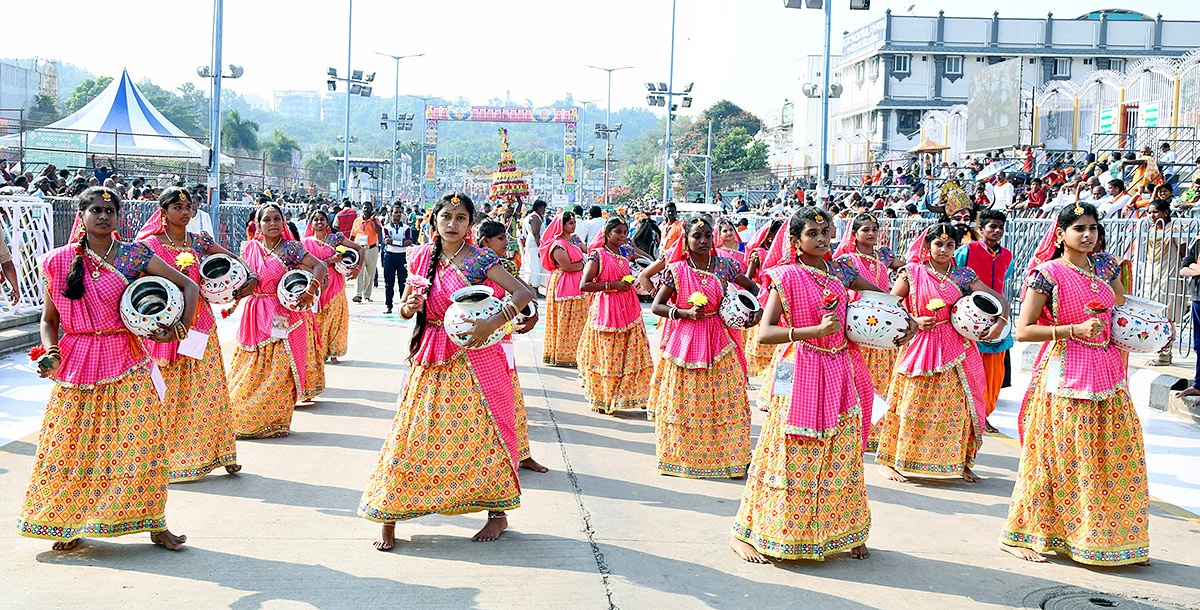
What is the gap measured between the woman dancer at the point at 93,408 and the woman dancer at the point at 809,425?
119 inches

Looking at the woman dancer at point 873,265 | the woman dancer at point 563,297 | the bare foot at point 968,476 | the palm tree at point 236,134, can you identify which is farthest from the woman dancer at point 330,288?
the palm tree at point 236,134

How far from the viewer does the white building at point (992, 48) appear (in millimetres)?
53906

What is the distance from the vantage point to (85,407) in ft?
17.5

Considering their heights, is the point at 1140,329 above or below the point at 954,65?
below

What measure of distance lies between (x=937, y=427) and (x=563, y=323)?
235 inches

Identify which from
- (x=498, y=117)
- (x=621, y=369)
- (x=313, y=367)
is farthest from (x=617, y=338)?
(x=498, y=117)

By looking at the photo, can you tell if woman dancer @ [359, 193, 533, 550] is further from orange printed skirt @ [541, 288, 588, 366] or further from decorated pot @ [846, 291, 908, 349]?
orange printed skirt @ [541, 288, 588, 366]

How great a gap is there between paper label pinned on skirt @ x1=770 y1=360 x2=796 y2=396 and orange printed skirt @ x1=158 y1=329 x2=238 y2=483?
150 inches

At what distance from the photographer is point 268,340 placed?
8531 millimetres

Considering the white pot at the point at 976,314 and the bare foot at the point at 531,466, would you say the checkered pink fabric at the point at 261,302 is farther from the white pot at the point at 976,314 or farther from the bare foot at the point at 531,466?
the white pot at the point at 976,314

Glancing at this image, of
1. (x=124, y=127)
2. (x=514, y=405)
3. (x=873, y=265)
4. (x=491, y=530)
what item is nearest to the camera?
(x=491, y=530)

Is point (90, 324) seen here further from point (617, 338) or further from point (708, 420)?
point (617, 338)

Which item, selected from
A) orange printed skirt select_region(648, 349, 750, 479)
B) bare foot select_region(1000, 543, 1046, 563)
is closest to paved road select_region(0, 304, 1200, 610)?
bare foot select_region(1000, 543, 1046, 563)

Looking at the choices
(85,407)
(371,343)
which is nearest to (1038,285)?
(85,407)
